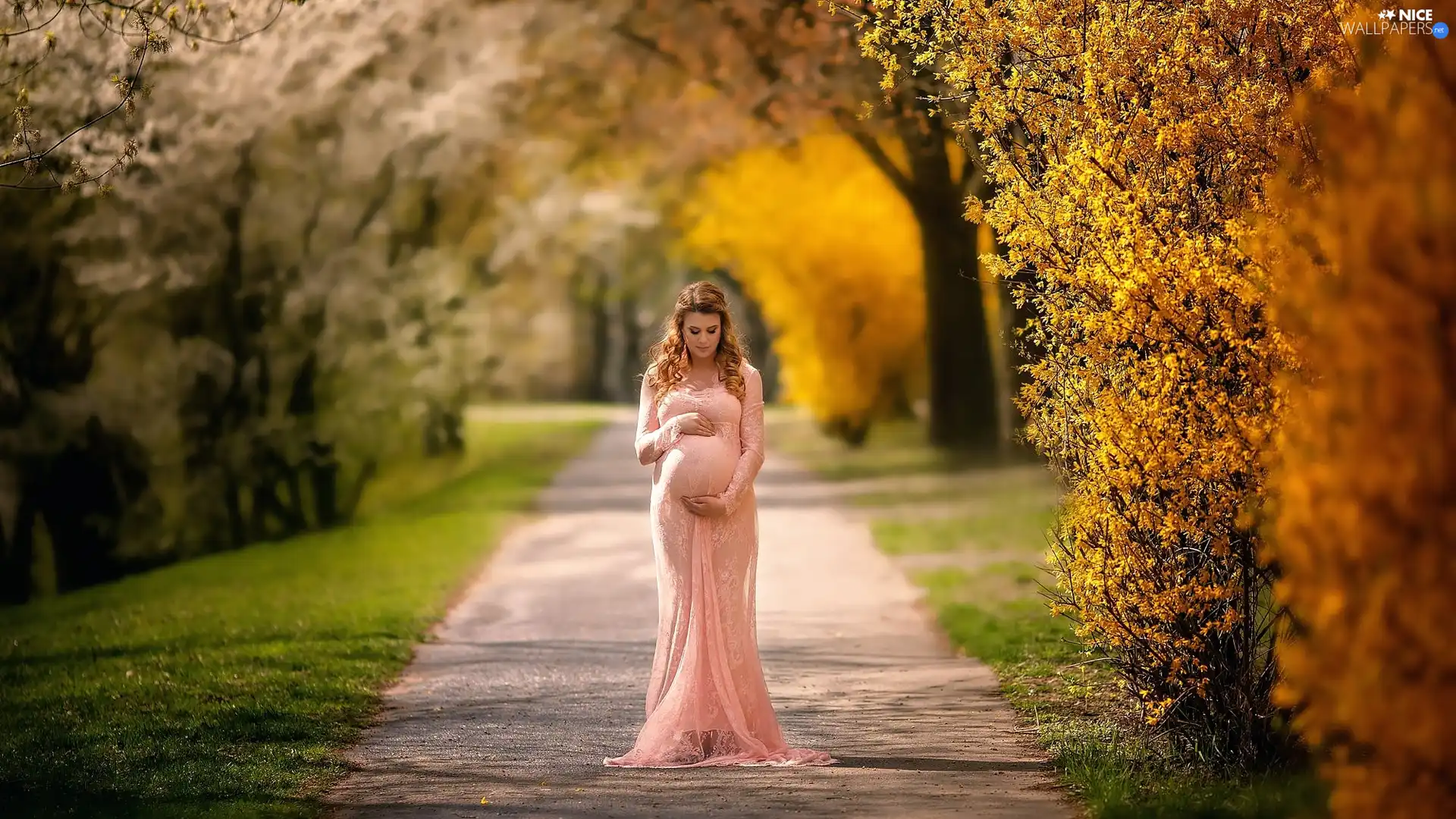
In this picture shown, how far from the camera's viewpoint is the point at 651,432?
26.9ft

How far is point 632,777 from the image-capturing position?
759 cm

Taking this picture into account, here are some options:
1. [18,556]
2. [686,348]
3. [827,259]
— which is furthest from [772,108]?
[827,259]

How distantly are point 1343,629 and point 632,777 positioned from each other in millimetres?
3634

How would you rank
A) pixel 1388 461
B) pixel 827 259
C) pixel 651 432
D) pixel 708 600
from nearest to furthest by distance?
pixel 1388 461
pixel 708 600
pixel 651 432
pixel 827 259

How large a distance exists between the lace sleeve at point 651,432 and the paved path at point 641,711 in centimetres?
141

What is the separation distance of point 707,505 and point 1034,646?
4.19 m

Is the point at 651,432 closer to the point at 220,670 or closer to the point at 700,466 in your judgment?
the point at 700,466

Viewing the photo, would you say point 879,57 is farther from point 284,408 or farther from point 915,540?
point 284,408

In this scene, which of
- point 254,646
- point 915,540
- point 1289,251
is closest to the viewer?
point 1289,251

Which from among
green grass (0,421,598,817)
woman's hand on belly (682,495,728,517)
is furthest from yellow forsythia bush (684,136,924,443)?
woman's hand on belly (682,495,728,517)

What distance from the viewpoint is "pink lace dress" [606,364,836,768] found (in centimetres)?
788

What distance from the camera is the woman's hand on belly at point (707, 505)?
7.98 meters

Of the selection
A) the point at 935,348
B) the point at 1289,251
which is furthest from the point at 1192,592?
the point at 935,348

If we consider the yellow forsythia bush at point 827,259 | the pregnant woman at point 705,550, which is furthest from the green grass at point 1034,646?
the yellow forsythia bush at point 827,259
